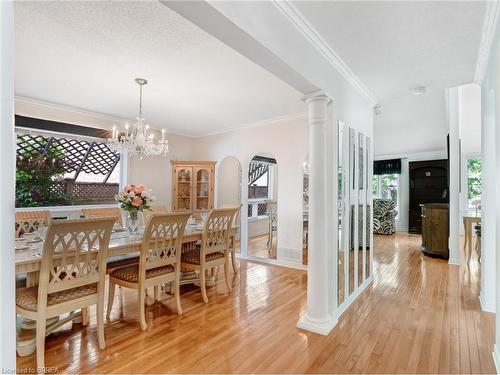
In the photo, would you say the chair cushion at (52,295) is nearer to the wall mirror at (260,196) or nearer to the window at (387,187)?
the wall mirror at (260,196)

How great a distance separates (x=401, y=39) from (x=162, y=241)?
2.79 meters

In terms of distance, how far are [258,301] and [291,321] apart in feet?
1.92

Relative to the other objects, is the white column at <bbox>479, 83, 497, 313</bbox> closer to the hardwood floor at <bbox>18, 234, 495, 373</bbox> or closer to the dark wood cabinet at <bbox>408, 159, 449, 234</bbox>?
the hardwood floor at <bbox>18, 234, 495, 373</bbox>

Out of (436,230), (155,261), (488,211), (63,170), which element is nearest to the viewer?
(155,261)

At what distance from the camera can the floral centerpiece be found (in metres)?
3.10

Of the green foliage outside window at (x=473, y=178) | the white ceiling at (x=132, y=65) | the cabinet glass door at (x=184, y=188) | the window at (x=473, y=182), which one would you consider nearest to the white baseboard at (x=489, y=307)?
the white ceiling at (x=132, y=65)

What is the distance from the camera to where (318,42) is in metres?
2.29

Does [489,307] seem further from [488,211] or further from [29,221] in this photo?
[29,221]

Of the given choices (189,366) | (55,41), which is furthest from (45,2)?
(189,366)

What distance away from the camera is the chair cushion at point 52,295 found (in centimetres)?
203

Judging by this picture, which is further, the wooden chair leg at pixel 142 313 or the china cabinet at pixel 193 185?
the china cabinet at pixel 193 185

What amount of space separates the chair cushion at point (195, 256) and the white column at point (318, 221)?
1.30 m

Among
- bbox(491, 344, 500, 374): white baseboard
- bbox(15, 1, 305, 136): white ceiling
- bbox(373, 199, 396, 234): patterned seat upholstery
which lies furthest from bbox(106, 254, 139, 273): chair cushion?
bbox(373, 199, 396, 234): patterned seat upholstery

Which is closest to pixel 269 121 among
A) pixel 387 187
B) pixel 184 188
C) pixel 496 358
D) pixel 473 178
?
pixel 184 188
